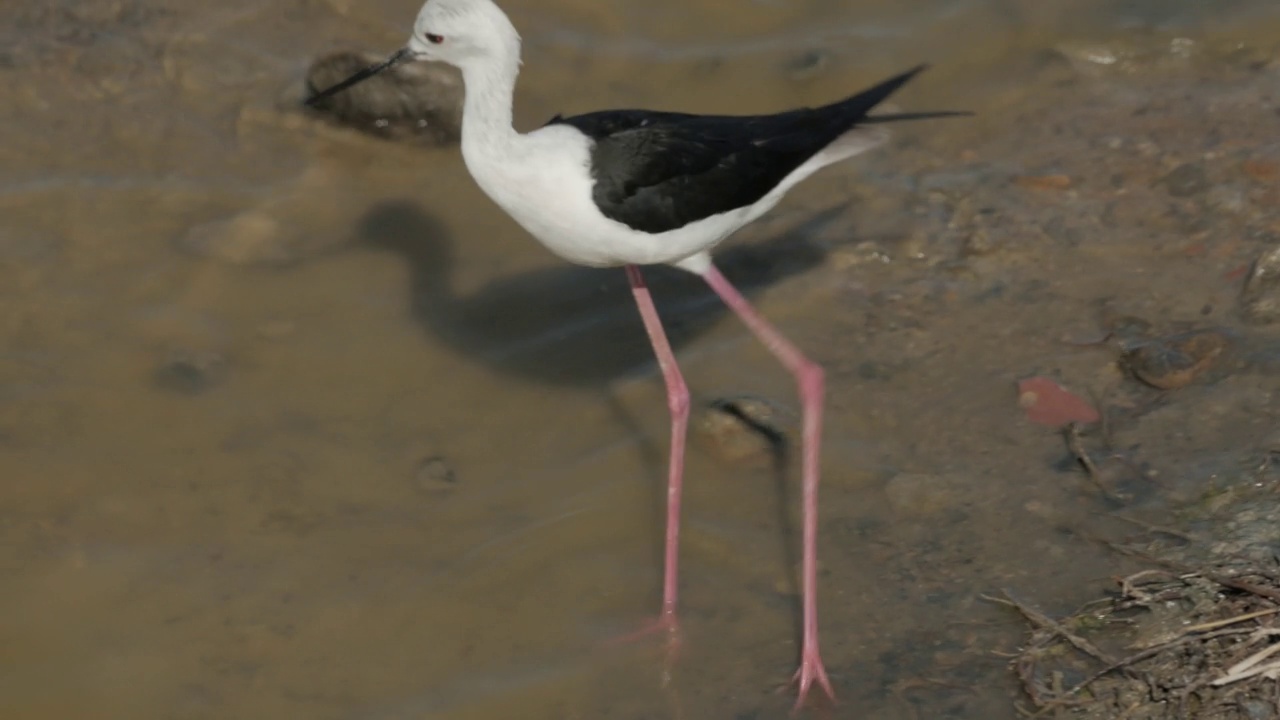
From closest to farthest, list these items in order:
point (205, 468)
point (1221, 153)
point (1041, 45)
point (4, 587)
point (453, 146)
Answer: point (4, 587), point (205, 468), point (1221, 153), point (453, 146), point (1041, 45)

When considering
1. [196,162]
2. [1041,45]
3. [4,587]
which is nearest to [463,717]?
[4,587]

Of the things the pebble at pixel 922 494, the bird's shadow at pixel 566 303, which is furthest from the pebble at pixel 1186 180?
the pebble at pixel 922 494

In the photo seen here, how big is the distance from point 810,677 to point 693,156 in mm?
1226

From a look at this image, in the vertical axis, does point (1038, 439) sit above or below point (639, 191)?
below

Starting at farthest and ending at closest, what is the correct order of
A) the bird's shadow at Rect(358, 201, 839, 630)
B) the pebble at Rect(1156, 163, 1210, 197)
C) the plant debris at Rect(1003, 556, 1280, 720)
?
the pebble at Rect(1156, 163, 1210, 197), the bird's shadow at Rect(358, 201, 839, 630), the plant debris at Rect(1003, 556, 1280, 720)

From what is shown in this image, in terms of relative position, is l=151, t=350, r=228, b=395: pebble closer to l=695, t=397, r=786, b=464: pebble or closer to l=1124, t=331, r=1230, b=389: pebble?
l=695, t=397, r=786, b=464: pebble

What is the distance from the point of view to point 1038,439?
408 cm

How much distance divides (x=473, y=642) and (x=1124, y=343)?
1920 millimetres

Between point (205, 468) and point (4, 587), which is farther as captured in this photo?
point (205, 468)

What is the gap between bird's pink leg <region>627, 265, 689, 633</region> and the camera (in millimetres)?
3840

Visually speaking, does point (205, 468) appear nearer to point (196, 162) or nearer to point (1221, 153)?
point (196, 162)

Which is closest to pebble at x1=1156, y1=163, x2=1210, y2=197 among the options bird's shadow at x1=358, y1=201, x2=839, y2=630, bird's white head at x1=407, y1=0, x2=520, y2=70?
bird's shadow at x1=358, y1=201, x2=839, y2=630

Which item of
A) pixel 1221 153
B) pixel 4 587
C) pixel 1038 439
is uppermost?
pixel 1221 153

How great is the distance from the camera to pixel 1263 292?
171 inches
